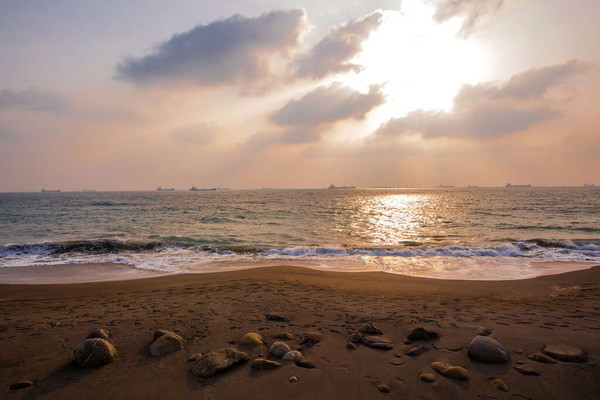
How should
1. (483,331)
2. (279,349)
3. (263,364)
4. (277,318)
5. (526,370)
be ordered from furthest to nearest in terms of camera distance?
(277,318) < (483,331) < (279,349) < (263,364) < (526,370)

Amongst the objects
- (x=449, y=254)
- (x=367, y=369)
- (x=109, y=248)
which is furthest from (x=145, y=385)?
(x=109, y=248)

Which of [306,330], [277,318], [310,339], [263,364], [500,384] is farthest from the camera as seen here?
[277,318]

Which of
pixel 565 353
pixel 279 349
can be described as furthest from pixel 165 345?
pixel 565 353

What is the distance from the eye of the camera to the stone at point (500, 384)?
3.67 m

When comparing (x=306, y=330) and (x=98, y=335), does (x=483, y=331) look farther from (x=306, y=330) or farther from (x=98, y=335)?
(x=98, y=335)

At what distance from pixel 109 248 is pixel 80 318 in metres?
13.8

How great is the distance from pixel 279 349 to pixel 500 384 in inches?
115

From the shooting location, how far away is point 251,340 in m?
4.88

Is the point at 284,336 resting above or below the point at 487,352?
below

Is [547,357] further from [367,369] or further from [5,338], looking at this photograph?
[5,338]

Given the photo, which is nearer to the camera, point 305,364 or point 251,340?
point 305,364

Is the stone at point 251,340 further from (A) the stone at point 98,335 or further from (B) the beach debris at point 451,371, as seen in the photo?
(B) the beach debris at point 451,371

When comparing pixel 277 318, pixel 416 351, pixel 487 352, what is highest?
pixel 487 352

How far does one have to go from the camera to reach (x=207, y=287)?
9328mm
